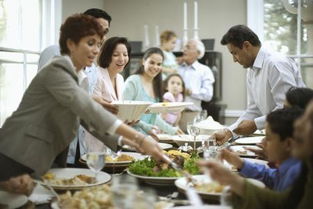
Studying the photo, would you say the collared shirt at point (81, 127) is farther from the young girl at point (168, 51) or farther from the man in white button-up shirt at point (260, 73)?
the young girl at point (168, 51)

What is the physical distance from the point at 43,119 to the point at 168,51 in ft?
13.3

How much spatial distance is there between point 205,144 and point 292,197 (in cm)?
108

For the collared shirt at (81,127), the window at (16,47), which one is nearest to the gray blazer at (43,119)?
the collared shirt at (81,127)

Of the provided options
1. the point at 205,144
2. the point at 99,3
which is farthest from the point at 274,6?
the point at 205,144

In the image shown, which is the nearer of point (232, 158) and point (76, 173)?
point (232, 158)

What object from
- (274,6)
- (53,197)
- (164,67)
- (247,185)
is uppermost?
(274,6)

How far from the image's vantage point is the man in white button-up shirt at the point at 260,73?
2.53 metres

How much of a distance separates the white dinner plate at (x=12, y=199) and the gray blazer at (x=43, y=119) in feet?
0.48

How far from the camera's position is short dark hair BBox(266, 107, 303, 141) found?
1289mm

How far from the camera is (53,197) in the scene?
4.68ft

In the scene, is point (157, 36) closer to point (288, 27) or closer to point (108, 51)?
point (288, 27)

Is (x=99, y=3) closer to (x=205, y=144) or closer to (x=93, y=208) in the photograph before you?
(x=205, y=144)

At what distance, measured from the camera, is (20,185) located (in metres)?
1.44

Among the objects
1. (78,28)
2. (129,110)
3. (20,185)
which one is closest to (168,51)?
(129,110)
